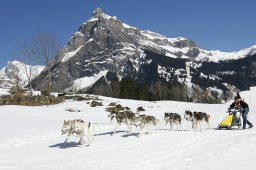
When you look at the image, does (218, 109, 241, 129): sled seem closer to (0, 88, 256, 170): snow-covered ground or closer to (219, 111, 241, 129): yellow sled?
(219, 111, 241, 129): yellow sled

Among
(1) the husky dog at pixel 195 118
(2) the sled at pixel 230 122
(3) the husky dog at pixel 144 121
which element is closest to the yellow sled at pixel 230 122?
(2) the sled at pixel 230 122

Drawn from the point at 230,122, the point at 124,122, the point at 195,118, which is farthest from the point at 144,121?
the point at 230,122

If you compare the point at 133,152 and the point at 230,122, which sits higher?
the point at 230,122

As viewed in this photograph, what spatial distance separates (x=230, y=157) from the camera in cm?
1282

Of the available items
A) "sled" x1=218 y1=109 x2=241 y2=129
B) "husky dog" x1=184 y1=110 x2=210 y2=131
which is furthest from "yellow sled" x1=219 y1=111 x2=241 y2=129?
"husky dog" x1=184 y1=110 x2=210 y2=131

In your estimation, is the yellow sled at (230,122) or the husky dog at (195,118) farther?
the yellow sled at (230,122)

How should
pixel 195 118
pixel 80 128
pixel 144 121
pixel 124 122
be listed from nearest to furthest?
pixel 80 128, pixel 144 121, pixel 124 122, pixel 195 118

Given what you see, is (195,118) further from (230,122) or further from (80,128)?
(80,128)

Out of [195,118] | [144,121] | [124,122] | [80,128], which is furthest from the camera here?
[195,118]

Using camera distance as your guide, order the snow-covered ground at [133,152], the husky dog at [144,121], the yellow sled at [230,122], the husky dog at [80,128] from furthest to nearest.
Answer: the yellow sled at [230,122] < the husky dog at [144,121] < the husky dog at [80,128] < the snow-covered ground at [133,152]

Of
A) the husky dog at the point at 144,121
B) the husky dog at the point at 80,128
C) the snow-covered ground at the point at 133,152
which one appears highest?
the husky dog at the point at 144,121

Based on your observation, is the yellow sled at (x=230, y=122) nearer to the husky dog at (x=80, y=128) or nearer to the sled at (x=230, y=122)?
the sled at (x=230, y=122)

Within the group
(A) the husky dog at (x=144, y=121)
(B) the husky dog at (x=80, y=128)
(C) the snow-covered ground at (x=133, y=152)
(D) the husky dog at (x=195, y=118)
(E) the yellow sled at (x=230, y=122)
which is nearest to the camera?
(C) the snow-covered ground at (x=133, y=152)

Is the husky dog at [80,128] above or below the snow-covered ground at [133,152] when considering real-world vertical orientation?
above
